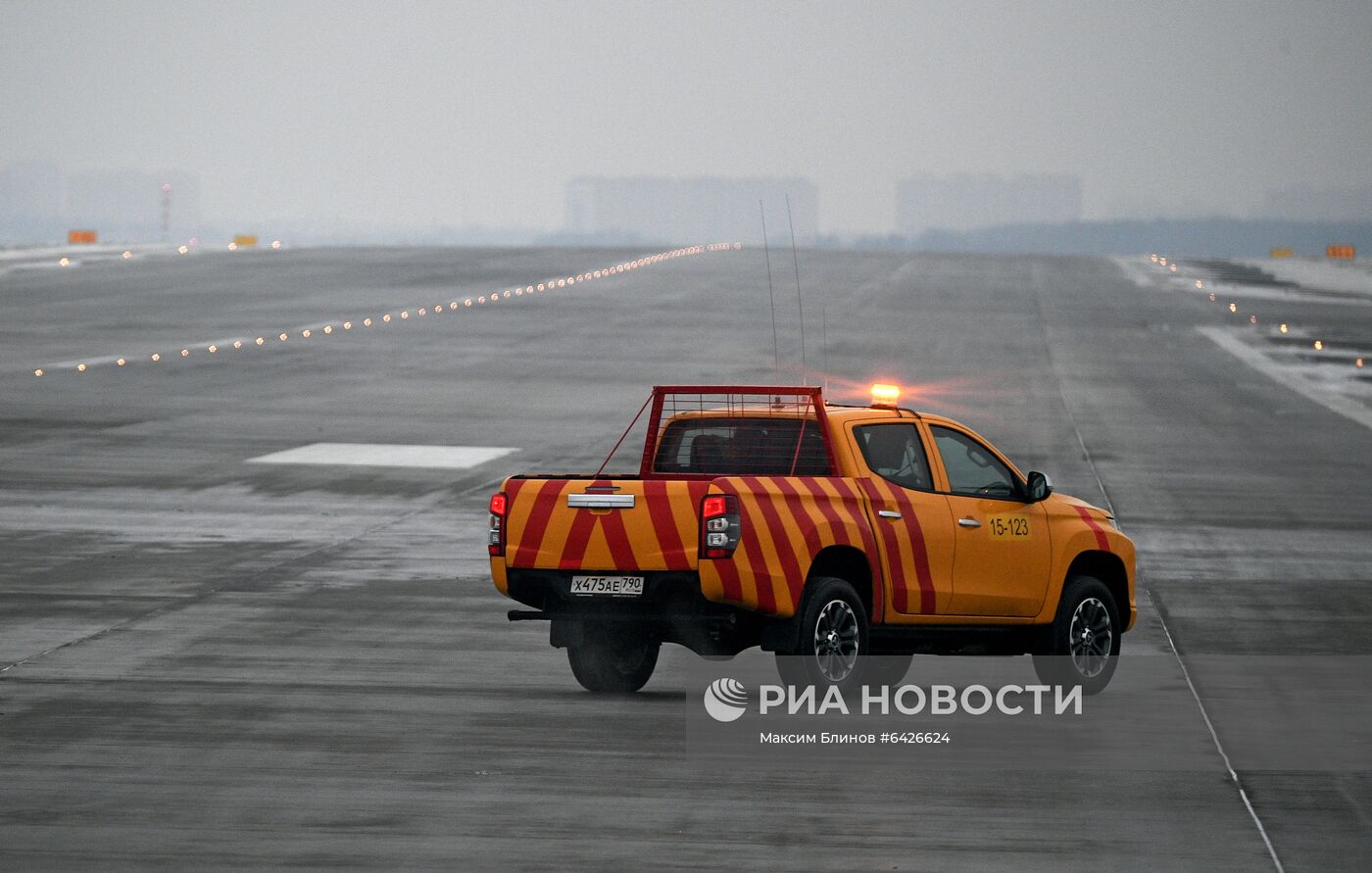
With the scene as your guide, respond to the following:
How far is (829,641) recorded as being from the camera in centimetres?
1224

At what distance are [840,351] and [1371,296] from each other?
36.7 m

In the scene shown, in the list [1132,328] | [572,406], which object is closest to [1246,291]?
[1132,328]

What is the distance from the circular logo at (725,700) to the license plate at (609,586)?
91 centimetres

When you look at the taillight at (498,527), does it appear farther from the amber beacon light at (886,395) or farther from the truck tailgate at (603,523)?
the amber beacon light at (886,395)

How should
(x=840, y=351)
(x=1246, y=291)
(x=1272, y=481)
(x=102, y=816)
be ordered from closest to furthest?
(x=102, y=816)
(x=1272, y=481)
(x=840, y=351)
(x=1246, y=291)

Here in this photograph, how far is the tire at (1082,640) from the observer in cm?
1355

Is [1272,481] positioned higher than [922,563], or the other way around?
Result: [922,563]

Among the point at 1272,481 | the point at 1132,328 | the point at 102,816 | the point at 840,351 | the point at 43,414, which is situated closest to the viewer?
the point at 102,816

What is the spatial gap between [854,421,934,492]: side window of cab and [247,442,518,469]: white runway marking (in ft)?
53.5

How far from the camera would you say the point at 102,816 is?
9.76m

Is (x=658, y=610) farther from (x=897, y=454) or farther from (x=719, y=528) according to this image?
(x=897, y=454)

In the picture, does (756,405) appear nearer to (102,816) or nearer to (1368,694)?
(1368,694)

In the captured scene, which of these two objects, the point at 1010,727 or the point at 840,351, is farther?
the point at 840,351

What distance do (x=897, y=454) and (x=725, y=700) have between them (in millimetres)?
1820
